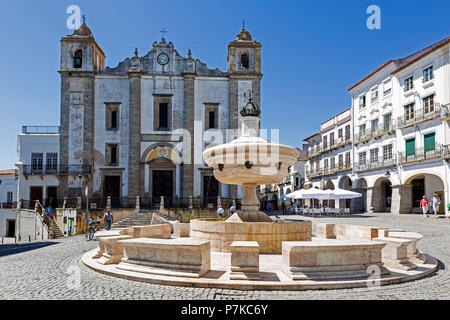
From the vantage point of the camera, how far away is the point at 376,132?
30266mm

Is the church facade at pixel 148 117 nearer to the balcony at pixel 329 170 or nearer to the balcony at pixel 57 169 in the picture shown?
the balcony at pixel 57 169

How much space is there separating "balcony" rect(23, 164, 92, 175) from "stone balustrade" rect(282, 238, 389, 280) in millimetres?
25159

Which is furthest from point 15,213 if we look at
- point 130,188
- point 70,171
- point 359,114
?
point 359,114

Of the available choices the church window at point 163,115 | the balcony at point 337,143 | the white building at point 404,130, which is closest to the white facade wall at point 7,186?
the church window at point 163,115

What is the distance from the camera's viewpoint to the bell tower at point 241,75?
28.9m

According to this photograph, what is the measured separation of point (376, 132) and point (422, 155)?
20.1ft

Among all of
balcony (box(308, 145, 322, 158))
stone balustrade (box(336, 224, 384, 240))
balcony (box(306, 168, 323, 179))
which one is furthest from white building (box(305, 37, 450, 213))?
stone balustrade (box(336, 224, 384, 240))

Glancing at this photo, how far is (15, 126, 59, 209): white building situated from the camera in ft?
92.5

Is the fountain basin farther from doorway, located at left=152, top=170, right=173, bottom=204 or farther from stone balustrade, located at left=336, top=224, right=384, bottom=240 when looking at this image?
doorway, located at left=152, top=170, right=173, bottom=204

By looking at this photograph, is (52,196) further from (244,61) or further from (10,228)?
(244,61)

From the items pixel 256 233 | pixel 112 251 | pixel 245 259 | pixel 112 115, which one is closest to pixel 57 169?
pixel 112 115

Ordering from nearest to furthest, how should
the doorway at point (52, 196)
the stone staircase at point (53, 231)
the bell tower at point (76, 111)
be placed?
the stone staircase at point (53, 231)
the bell tower at point (76, 111)
the doorway at point (52, 196)
